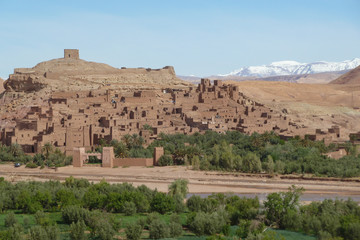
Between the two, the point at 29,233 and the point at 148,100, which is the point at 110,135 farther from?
the point at 29,233

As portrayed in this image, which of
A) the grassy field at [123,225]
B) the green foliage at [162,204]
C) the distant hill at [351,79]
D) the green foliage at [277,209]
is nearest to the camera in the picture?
the grassy field at [123,225]

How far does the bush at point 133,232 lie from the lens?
2430 cm

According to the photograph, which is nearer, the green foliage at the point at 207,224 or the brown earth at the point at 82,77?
the green foliage at the point at 207,224

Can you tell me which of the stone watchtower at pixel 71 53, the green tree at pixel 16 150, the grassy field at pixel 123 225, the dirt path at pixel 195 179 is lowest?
the dirt path at pixel 195 179

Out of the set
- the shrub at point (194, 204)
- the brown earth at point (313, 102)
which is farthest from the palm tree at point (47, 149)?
the brown earth at point (313, 102)

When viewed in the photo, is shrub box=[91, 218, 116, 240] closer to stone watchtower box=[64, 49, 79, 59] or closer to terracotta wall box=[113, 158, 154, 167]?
terracotta wall box=[113, 158, 154, 167]

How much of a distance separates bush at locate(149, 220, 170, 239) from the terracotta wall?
21.6m

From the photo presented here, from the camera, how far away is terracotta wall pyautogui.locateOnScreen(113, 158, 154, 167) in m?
46.5

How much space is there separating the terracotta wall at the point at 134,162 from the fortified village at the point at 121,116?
2.72 metres

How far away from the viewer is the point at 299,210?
2869cm

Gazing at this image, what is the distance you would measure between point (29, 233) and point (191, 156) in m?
24.3

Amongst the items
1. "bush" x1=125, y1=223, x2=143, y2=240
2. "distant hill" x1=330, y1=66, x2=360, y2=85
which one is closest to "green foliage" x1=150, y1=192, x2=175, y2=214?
"bush" x1=125, y1=223, x2=143, y2=240

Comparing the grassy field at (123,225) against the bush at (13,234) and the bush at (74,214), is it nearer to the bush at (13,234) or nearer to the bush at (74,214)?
the bush at (74,214)

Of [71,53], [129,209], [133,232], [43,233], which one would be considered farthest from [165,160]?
[71,53]
